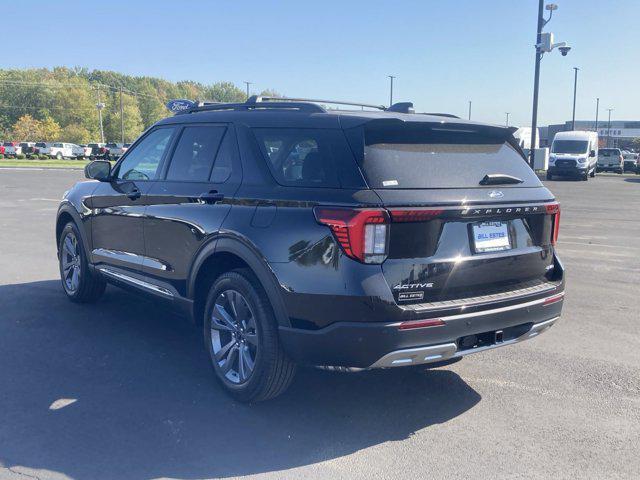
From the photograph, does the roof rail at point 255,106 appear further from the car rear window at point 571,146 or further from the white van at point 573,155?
the car rear window at point 571,146

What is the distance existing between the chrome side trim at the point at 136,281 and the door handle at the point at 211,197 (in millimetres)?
831

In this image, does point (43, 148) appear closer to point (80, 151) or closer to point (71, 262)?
point (80, 151)

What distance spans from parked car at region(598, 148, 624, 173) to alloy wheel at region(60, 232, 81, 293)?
46.1 metres

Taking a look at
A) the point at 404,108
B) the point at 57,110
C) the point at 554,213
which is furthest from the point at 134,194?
the point at 57,110

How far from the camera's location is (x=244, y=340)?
419 cm

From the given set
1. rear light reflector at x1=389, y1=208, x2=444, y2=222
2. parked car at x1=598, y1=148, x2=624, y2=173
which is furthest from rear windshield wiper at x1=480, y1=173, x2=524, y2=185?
parked car at x1=598, y1=148, x2=624, y2=173

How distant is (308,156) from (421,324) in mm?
1217

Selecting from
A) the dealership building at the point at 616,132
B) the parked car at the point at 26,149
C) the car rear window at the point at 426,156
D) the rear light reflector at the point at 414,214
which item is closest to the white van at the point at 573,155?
the car rear window at the point at 426,156

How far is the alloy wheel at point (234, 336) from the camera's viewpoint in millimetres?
4133

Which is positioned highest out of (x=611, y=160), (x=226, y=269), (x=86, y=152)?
(x=226, y=269)

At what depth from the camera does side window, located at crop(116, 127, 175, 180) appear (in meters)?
5.31

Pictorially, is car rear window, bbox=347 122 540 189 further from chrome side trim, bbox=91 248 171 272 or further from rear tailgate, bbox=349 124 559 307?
chrome side trim, bbox=91 248 171 272

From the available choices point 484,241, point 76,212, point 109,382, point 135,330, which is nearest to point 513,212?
point 484,241

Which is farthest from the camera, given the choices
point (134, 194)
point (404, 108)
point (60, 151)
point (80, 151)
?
point (80, 151)
